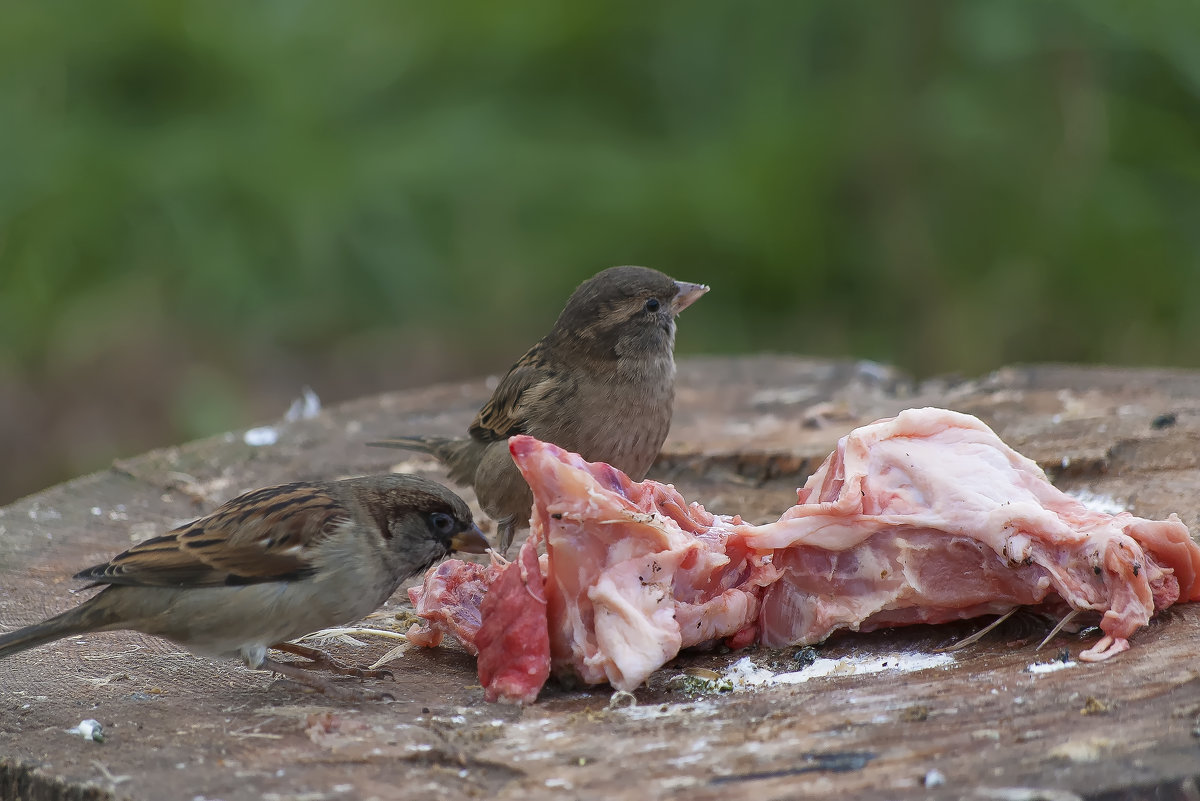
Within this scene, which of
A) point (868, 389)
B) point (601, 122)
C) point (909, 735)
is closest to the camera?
point (909, 735)

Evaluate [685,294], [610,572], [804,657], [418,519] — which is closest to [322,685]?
[418,519]

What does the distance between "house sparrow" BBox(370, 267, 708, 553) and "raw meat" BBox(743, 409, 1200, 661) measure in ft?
4.09

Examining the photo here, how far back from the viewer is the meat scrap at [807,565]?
128 inches

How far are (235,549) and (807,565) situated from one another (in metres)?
1.40

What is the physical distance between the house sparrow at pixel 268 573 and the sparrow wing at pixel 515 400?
48.5 inches

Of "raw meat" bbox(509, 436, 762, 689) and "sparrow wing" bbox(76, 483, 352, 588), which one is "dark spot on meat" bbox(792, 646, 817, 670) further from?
"sparrow wing" bbox(76, 483, 352, 588)

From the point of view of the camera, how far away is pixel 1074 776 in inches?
94.3

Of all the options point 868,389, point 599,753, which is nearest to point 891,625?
point 599,753

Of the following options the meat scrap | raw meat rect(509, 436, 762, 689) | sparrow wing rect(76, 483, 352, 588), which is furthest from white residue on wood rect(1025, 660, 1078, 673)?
sparrow wing rect(76, 483, 352, 588)

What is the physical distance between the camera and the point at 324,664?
3.51 meters

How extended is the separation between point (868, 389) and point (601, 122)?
11.9 ft

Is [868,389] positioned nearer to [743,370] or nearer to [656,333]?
[743,370]

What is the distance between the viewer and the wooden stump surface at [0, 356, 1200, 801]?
2.53m

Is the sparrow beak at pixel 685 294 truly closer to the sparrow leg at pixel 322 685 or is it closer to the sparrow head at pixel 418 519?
the sparrow head at pixel 418 519
